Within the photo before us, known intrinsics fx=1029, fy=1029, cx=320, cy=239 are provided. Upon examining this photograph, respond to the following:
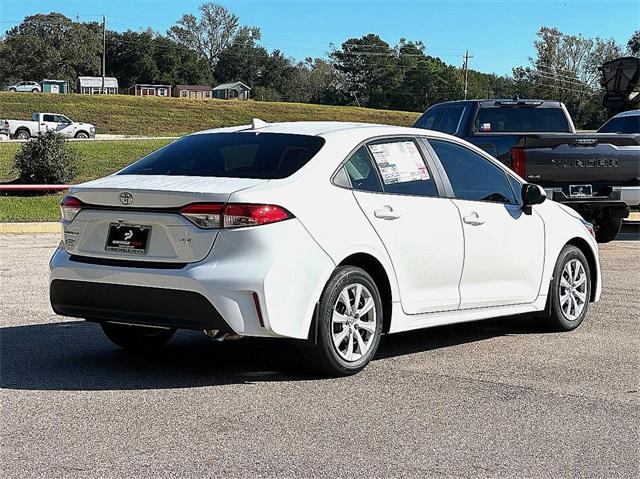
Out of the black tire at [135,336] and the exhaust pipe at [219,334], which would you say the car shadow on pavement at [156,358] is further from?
the exhaust pipe at [219,334]

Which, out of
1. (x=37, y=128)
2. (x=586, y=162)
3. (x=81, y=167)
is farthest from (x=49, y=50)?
(x=586, y=162)

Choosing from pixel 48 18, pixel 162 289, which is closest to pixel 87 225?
pixel 162 289

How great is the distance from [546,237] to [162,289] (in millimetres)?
3478

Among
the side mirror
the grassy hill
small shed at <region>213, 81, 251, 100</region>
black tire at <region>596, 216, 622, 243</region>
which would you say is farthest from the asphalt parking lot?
small shed at <region>213, 81, 251, 100</region>

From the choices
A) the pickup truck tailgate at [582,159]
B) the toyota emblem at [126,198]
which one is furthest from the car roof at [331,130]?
the pickup truck tailgate at [582,159]

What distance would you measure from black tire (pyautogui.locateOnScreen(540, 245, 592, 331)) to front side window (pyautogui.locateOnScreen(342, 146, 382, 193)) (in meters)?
2.13

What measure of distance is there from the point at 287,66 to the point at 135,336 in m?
132

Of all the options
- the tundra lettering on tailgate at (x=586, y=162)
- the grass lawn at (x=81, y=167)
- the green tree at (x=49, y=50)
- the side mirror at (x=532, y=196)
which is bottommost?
the grass lawn at (x=81, y=167)

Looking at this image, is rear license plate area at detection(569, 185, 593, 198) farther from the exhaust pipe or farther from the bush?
the bush

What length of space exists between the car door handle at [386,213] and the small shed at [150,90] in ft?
365

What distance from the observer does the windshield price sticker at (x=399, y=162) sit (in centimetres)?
712

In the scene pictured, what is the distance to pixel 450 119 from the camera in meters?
16.4

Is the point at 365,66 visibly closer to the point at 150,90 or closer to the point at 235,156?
the point at 150,90

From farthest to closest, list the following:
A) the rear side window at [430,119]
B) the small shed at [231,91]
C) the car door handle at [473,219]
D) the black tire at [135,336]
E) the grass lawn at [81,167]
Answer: the small shed at [231,91] → the grass lawn at [81,167] → the rear side window at [430,119] → the car door handle at [473,219] → the black tire at [135,336]
